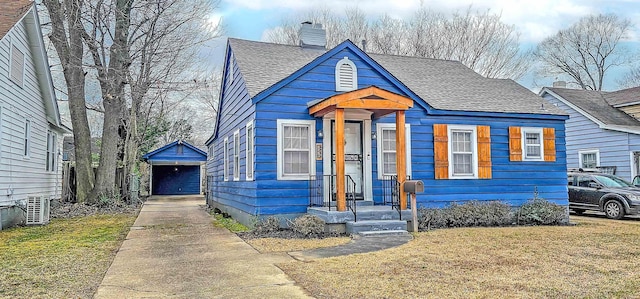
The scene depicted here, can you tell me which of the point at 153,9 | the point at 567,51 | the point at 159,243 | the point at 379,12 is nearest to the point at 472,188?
the point at 159,243

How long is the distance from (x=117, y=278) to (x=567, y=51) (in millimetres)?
36351

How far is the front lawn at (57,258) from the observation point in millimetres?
5043

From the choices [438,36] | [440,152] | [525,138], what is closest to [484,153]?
[440,152]

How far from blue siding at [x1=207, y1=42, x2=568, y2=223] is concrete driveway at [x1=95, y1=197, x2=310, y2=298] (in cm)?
151

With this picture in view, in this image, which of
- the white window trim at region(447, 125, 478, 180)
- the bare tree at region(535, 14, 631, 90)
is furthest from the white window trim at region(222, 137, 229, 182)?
the bare tree at region(535, 14, 631, 90)

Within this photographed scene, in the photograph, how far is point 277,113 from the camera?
1003 cm

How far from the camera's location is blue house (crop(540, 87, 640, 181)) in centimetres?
1689

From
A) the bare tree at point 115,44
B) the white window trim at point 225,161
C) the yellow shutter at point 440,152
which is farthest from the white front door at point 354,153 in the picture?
the bare tree at point 115,44

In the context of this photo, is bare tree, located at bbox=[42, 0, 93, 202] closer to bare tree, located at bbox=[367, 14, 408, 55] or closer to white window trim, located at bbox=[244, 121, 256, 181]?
white window trim, located at bbox=[244, 121, 256, 181]

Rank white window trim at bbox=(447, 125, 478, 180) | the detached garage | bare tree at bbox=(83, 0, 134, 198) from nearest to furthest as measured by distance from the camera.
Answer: white window trim at bbox=(447, 125, 478, 180) < bare tree at bbox=(83, 0, 134, 198) < the detached garage

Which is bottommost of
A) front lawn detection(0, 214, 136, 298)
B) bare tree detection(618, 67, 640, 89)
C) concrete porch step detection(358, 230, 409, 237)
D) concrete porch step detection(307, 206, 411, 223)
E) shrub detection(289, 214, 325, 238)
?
front lawn detection(0, 214, 136, 298)

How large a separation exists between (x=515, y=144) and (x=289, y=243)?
7303 mm

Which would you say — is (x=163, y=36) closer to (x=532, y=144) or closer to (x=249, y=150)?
(x=249, y=150)

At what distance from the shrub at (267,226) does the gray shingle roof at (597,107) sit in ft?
48.7
